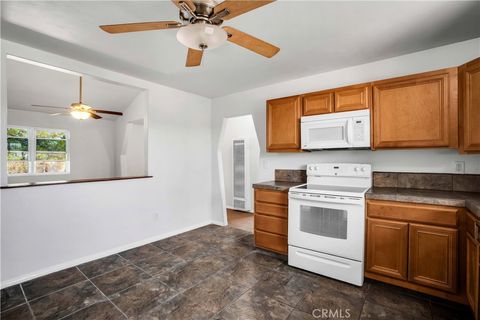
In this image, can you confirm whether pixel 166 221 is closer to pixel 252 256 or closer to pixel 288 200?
pixel 252 256

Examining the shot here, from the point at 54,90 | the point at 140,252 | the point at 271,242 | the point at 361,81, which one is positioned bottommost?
the point at 140,252

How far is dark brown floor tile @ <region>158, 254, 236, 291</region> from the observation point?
234 centimetres

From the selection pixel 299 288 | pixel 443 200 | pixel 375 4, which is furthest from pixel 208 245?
pixel 375 4

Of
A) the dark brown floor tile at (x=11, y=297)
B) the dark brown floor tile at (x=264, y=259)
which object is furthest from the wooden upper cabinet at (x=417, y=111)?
the dark brown floor tile at (x=11, y=297)

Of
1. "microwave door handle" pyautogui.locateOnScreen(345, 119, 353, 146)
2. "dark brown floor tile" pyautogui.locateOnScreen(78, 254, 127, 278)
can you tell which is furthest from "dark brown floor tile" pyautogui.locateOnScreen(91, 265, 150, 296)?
"microwave door handle" pyautogui.locateOnScreen(345, 119, 353, 146)

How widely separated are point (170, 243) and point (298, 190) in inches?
85.3

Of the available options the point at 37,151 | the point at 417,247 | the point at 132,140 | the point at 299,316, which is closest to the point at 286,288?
the point at 299,316

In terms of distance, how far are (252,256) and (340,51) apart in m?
2.74

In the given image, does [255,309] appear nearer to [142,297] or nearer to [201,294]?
[201,294]

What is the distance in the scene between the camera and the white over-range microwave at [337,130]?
249cm

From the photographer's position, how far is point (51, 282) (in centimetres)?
234

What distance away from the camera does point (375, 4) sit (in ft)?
5.69

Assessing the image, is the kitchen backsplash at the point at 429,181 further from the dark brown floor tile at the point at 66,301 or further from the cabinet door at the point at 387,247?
the dark brown floor tile at the point at 66,301

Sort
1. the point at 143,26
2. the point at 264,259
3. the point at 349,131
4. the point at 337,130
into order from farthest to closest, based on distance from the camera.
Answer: the point at 264,259
the point at 337,130
the point at 349,131
the point at 143,26
